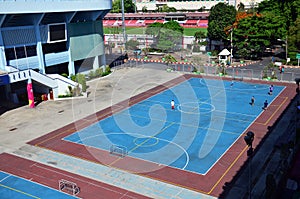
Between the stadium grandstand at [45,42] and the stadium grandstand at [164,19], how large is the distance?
75.2 m

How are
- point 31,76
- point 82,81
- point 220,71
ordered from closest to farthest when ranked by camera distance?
point 31,76 < point 82,81 < point 220,71

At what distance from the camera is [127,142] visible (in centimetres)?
3644

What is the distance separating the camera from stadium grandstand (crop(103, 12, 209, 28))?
136 m

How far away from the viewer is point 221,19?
7975cm

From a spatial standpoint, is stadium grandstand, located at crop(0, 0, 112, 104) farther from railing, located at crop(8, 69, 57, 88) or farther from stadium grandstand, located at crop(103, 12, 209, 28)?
stadium grandstand, located at crop(103, 12, 209, 28)

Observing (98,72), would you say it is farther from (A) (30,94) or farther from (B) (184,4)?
(B) (184,4)

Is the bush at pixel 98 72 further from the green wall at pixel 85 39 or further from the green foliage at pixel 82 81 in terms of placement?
the green foliage at pixel 82 81

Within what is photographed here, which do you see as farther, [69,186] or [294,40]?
[294,40]

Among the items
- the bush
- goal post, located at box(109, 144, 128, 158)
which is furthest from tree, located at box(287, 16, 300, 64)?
goal post, located at box(109, 144, 128, 158)

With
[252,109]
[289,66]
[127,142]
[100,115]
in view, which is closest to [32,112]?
[100,115]

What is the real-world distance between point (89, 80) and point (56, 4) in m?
16.6

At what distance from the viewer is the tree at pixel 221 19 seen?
7969cm

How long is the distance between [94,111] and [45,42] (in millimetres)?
17851

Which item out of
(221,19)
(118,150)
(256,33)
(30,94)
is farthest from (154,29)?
(118,150)
